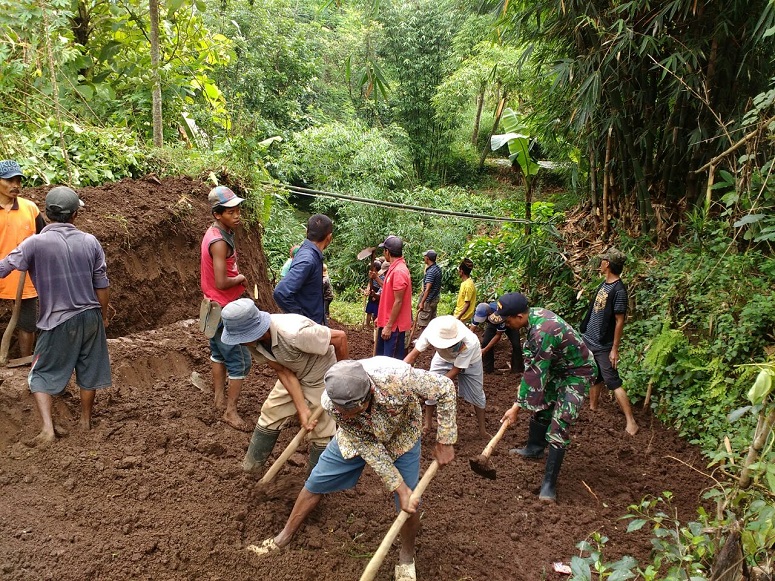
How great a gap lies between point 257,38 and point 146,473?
1496cm

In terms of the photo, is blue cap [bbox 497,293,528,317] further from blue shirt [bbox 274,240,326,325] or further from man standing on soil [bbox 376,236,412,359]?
man standing on soil [bbox 376,236,412,359]

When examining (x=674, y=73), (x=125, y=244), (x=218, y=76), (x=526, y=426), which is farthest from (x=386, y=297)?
(x=218, y=76)

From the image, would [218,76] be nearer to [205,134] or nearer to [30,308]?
[205,134]

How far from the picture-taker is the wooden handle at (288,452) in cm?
401

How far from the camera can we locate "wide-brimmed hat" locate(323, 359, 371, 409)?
2.94 meters

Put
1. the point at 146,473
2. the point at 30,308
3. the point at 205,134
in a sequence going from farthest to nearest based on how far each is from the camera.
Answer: the point at 205,134 < the point at 30,308 < the point at 146,473

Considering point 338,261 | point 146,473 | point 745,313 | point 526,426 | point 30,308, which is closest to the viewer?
point 146,473

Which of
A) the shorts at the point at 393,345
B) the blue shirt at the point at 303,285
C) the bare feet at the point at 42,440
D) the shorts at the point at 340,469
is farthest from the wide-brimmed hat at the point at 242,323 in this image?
the shorts at the point at 393,345

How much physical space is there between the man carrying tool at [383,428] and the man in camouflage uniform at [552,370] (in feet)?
4.94

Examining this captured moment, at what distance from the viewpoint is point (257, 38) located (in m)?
16.5

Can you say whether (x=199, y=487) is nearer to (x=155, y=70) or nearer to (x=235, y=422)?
(x=235, y=422)

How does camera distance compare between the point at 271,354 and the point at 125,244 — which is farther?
the point at 125,244

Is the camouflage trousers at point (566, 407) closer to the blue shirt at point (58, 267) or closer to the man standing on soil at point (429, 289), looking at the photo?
the man standing on soil at point (429, 289)

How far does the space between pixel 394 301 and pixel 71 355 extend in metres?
3.33
